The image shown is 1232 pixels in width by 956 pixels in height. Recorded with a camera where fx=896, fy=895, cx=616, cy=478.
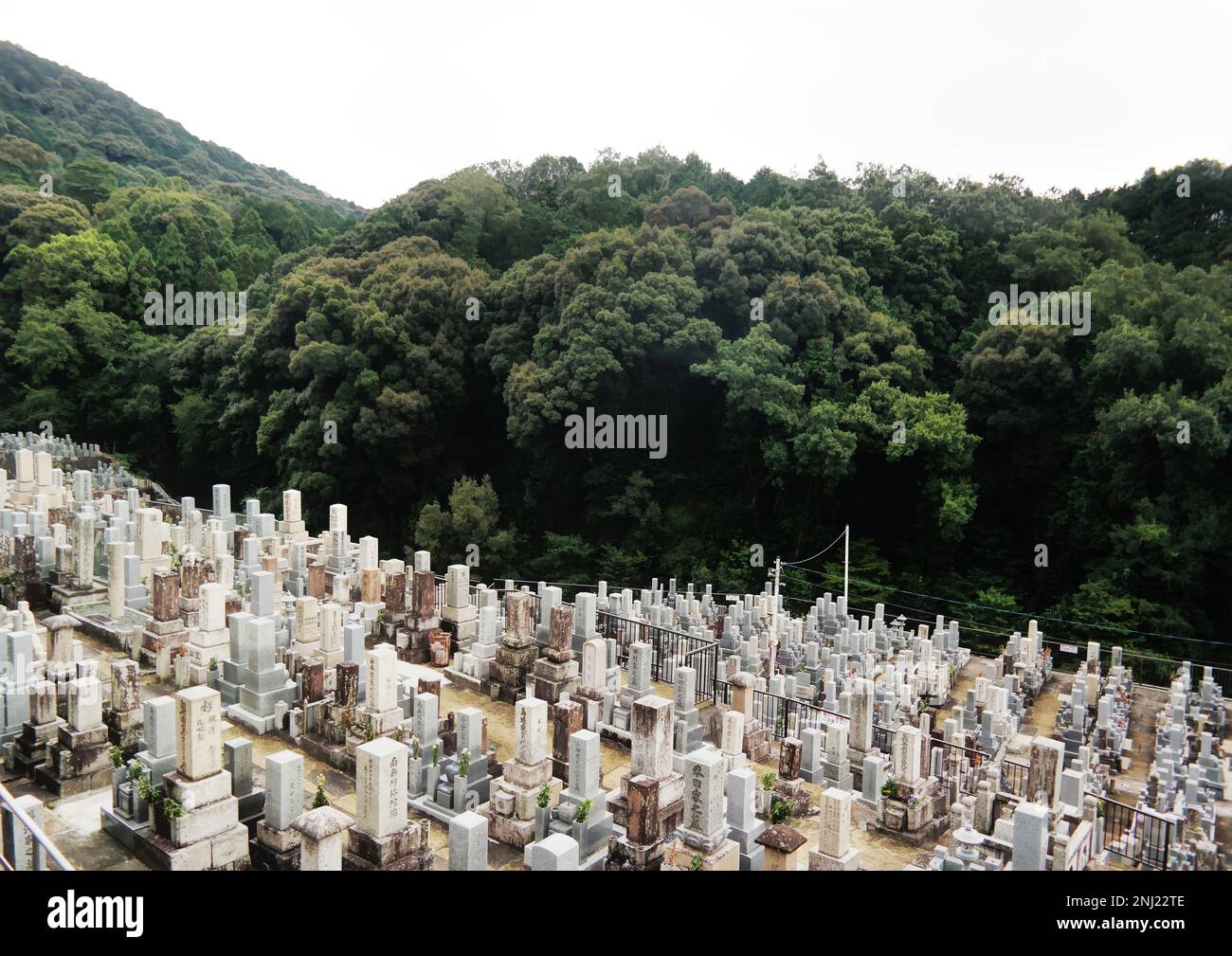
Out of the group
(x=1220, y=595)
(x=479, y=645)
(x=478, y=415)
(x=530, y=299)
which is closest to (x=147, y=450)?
(x=478, y=415)

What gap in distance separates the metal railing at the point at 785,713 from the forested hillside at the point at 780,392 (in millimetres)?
12645

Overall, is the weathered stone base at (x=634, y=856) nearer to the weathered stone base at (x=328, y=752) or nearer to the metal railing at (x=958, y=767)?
the weathered stone base at (x=328, y=752)

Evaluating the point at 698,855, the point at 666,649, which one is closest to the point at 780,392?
the point at 666,649

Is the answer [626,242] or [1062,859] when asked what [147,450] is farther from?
[1062,859]

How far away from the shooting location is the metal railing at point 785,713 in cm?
1237

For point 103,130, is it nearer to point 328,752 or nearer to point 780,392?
point 780,392

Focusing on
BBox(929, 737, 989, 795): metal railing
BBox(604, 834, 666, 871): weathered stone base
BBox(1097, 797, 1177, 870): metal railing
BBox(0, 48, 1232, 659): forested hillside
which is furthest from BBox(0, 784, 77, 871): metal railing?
BBox(0, 48, 1232, 659): forested hillside

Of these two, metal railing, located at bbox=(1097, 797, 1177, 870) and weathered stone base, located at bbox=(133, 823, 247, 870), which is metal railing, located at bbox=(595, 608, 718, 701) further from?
weathered stone base, located at bbox=(133, 823, 247, 870)

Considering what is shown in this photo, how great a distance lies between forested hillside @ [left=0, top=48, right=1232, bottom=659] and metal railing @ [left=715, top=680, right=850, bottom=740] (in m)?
12.6

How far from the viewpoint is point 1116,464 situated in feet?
78.8

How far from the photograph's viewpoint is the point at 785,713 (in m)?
12.6

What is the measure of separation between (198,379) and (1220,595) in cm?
3441

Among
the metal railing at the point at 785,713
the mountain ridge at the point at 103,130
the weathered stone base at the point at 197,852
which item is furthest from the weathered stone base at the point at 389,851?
the mountain ridge at the point at 103,130

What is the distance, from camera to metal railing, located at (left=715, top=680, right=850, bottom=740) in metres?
12.4
